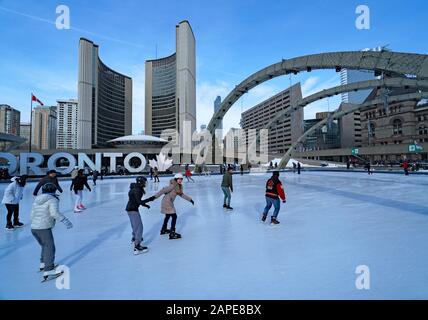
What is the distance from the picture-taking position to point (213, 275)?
3252 millimetres

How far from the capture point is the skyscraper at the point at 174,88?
94.5 metres

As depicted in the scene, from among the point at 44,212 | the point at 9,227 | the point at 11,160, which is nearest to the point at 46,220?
the point at 44,212

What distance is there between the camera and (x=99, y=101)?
10169 centimetres

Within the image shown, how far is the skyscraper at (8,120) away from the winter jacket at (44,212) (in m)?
115

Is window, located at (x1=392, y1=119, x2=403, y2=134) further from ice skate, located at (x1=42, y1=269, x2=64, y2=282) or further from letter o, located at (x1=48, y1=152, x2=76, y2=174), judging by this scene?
ice skate, located at (x1=42, y1=269, x2=64, y2=282)

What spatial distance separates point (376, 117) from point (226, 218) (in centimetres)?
7987

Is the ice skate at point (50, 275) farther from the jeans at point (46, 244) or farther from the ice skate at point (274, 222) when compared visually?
the ice skate at point (274, 222)

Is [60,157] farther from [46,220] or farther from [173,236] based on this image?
[46,220]

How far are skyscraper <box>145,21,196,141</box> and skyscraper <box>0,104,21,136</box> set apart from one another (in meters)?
56.3

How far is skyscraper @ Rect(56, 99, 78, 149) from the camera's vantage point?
585ft

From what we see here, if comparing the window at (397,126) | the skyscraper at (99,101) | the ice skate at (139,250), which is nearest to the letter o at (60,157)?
the ice skate at (139,250)

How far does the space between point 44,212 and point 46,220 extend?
0.13m

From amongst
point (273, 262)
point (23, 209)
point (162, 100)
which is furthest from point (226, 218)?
point (162, 100)

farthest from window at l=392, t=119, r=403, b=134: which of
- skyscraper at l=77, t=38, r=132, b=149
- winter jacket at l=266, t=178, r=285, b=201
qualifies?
skyscraper at l=77, t=38, r=132, b=149
